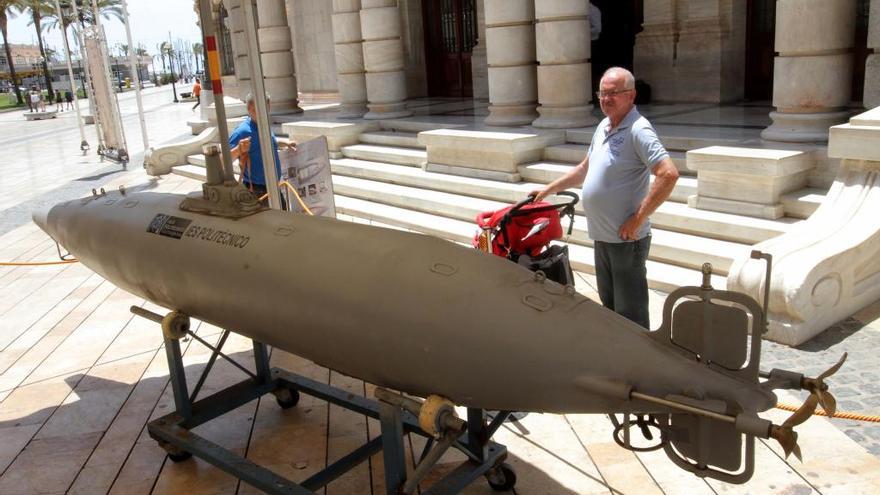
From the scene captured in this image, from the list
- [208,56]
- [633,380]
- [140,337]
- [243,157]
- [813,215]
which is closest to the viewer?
[633,380]

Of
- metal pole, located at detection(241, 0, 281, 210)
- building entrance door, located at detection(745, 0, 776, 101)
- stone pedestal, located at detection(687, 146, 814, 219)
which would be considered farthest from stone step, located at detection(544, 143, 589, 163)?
metal pole, located at detection(241, 0, 281, 210)

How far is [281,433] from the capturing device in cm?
454

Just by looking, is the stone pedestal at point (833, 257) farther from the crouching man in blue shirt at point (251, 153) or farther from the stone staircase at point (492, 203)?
the crouching man in blue shirt at point (251, 153)

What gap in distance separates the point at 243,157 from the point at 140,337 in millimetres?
1777

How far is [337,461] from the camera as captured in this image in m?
3.86

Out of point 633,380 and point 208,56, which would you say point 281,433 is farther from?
point 633,380

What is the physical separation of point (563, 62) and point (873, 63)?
3.71 m

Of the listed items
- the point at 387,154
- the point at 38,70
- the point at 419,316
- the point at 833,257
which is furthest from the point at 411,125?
the point at 38,70

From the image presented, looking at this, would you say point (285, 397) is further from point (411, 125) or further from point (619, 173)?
point (411, 125)

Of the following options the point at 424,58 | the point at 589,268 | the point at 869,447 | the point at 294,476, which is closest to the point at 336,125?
the point at 424,58

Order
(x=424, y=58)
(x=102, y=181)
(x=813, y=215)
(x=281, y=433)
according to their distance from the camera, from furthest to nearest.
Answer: (x=424, y=58) < (x=102, y=181) < (x=813, y=215) < (x=281, y=433)

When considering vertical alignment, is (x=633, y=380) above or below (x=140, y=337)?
above

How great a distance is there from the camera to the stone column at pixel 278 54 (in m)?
16.7

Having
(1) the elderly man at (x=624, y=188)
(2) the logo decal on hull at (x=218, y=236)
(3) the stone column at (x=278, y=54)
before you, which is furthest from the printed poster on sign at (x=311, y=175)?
(3) the stone column at (x=278, y=54)
